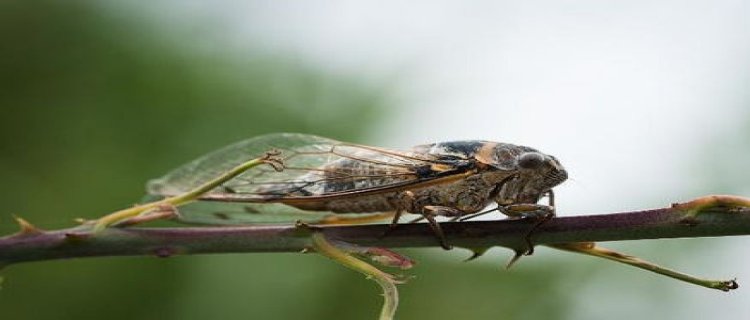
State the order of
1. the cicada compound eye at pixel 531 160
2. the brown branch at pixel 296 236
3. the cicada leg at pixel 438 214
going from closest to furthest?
the brown branch at pixel 296 236 < the cicada leg at pixel 438 214 < the cicada compound eye at pixel 531 160

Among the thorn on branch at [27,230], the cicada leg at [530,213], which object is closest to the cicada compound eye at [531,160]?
the cicada leg at [530,213]

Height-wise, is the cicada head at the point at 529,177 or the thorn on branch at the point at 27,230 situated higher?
the thorn on branch at the point at 27,230

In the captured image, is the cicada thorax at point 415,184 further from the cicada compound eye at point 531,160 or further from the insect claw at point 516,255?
the insect claw at point 516,255

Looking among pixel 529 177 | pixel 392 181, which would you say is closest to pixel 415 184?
pixel 392 181

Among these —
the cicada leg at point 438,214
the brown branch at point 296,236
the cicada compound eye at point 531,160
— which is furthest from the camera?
the cicada compound eye at point 531,160

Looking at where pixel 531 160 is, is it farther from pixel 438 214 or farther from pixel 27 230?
pixel 27 230

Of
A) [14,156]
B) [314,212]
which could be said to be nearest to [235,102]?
[14,156]

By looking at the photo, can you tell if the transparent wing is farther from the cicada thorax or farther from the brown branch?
the brown branch
